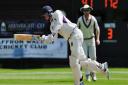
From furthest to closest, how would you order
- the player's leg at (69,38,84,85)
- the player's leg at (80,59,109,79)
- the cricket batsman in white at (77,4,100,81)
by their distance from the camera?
the cricket batsman in white at (77,4,100,81), the player's leg at (80,59,109,79), the player's leg at (69,38,84,85)

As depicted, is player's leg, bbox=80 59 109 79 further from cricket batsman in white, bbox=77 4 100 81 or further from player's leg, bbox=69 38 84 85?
cricket batsman in white, bbox=77 4 100 81

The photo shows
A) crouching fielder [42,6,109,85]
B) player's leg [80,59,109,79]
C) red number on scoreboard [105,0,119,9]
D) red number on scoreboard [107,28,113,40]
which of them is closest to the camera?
crouching fielder [42,6,109,85]

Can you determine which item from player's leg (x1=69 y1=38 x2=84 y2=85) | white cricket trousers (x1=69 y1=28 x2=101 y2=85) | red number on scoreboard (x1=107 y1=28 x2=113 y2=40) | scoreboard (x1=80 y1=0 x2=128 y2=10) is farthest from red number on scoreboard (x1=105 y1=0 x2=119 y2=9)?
player's leg (x1=69 y1=38 x2=84 y2=85)

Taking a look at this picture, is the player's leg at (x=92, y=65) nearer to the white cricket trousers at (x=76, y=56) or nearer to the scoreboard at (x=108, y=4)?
the white cricket trousers at (x=76, y=56)

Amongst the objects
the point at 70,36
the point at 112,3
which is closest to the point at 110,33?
the point at 112,3

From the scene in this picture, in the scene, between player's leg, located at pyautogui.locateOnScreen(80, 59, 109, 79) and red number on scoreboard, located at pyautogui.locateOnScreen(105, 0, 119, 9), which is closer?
player's leg, located at pyautogui.locateOnScreen(80, 59, 109, 79)

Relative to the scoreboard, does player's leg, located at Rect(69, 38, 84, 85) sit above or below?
below

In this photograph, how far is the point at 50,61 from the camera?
84.6 feet

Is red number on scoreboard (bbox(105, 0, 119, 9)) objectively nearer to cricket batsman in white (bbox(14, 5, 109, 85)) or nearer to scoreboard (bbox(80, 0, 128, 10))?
scoreboard (bbox(80, 0, 128, 10))

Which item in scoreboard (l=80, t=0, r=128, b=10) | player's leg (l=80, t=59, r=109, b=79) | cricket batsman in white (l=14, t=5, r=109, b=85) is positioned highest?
scoreboard (l=80, t=0, r=128, b=10)

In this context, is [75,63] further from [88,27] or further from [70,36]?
[88,27]

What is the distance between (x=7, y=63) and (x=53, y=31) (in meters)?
12.3

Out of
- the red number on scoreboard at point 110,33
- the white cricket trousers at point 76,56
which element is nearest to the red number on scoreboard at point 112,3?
the red number on scoreboard at point 110,33

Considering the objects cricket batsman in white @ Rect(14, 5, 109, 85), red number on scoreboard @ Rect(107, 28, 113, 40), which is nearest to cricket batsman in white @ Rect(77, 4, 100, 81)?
cricket batsman in white @ Rect(14, 5, 109, 85)
